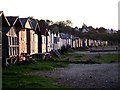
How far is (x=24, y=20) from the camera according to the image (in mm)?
42906

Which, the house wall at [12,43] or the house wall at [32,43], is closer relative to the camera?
the house wall at [12,43]

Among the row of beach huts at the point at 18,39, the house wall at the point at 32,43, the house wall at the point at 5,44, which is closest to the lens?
the house wall at the point at 5,44

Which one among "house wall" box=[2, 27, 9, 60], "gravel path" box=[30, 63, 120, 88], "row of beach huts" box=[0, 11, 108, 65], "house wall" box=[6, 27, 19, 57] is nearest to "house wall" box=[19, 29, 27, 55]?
"row of beach huts" box=[0, 11, 108, 65]

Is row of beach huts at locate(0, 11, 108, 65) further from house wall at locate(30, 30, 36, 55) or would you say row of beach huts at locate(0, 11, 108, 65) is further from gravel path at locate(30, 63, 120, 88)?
gravel path at locate(30, 63, 120, 88)

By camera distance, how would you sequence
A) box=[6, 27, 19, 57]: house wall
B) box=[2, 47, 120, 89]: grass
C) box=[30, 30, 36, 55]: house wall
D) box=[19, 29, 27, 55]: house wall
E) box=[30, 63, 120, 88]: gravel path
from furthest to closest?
box=[30, 30, 36, 55]: house wall
box=[19, 29, 27, 55]: house wall
box=[6, 27, 19, 57]: house wall
box=[30, 63, 120, 88]: gravel path
box=[2, 47, 120, 89]: grass

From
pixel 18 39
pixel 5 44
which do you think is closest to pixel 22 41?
pixel 18 39

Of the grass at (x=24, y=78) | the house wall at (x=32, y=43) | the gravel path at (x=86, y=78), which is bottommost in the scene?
the gravel path at (x=86, y=78)

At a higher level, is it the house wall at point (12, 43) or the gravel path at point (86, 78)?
the house wall at point (12, 43)

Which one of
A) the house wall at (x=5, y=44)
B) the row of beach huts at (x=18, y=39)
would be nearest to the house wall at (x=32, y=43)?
the row of beach huts at (x=18, y=39)

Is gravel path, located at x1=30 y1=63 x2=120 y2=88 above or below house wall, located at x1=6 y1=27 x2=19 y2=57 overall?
below

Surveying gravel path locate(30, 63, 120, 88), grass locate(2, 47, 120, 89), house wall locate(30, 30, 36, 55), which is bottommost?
gravel path locate(30, 63, 120, 88)

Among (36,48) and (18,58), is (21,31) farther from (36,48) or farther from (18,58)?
(36,48)

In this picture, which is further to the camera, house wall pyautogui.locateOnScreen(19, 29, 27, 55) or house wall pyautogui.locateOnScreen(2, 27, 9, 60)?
house wall pyautogui.locateOnScreen(19, 29, 27, 55)

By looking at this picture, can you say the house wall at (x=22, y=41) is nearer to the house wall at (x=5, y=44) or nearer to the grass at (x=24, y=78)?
the grass at (x=24, y=78)
